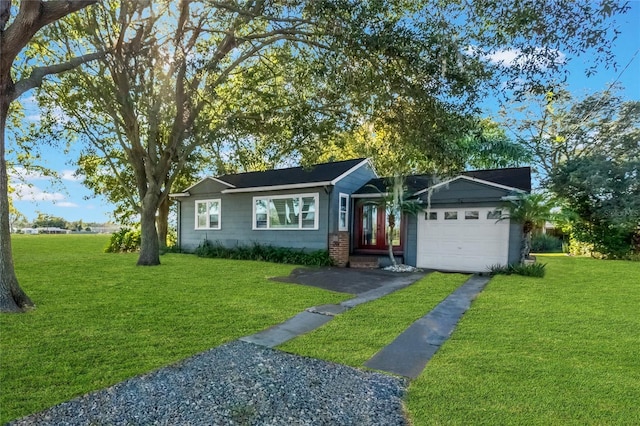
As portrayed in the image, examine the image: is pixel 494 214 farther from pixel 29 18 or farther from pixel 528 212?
pixel 29 18

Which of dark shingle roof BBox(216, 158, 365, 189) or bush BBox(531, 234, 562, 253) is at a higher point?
dark shingle roof BBox(216, 158, 365, 189)

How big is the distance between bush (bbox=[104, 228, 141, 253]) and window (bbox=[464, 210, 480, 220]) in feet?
48.2

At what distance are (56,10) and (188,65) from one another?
272cm

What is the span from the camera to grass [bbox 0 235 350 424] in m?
3.07

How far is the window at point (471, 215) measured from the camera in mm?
11013

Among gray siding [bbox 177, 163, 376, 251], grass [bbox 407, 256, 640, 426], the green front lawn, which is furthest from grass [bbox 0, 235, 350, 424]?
gray siding [bbox 177, 163, 376, 251]

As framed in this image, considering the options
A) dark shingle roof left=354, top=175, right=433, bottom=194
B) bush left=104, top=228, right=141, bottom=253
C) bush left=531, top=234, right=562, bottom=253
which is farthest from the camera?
bush left=531, top=234, right=562, bottom=253

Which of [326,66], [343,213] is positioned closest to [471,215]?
[343,213]

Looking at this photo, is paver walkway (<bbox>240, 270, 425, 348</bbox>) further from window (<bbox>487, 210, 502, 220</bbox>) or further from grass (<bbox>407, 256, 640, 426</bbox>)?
window (<bbox>487, 210, 502, 220</bbox>)

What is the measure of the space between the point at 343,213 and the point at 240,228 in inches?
184

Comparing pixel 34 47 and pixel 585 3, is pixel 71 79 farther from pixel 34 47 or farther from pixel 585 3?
pixel 585 3

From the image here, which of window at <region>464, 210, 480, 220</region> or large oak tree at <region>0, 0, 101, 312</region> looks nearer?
large oak tree at <region>0, 0, 101, 312</region>

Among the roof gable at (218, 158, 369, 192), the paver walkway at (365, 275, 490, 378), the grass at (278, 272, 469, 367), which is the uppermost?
the roof gable at (218, 158, 369, 192)

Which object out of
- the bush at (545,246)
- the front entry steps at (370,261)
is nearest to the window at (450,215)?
the front entry steps at (370,261)
